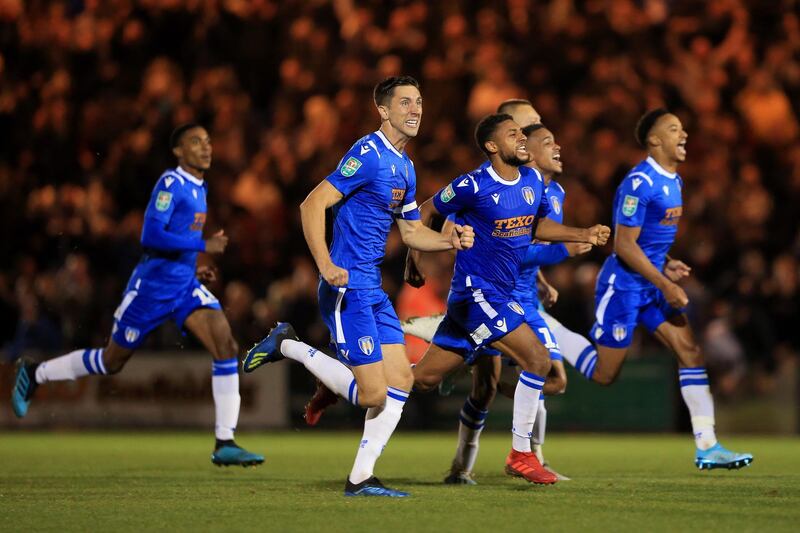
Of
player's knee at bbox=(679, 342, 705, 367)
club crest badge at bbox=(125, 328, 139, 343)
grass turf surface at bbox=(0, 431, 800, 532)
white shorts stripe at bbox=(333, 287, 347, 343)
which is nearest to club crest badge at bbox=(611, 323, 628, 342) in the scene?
player's knee at bbox=(679, 342, 705, 367)

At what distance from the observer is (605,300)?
9.47m

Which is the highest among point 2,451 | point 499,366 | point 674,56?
point 674,56

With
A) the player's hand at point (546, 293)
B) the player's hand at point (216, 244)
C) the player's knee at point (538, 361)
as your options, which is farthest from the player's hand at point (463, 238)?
the player's hand at point (216, 244)

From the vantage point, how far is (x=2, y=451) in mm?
12047

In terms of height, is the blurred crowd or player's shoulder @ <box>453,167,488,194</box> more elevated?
the blurred crowd

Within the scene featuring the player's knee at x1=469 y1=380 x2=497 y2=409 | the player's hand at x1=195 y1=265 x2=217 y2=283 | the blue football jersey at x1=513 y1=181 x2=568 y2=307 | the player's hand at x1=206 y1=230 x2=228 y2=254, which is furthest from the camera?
the player's hand at x1=195 y1=265 x2=217 y2=283

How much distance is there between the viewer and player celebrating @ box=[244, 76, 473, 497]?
287 inches

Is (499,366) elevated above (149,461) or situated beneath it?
elevated above

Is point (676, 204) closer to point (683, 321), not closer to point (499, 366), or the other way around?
point (683, 321)

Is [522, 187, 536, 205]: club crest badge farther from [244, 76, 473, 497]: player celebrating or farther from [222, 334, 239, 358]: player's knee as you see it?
[222, 334, 239, 358]: player's knee

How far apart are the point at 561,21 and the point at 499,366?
9392 millimetres

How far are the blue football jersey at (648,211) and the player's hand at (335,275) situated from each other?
301 centimetres

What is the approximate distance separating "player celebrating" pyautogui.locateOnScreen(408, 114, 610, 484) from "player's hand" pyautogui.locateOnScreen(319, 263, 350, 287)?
1.32 metres

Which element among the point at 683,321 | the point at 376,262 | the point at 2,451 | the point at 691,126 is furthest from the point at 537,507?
the point at 691,126
